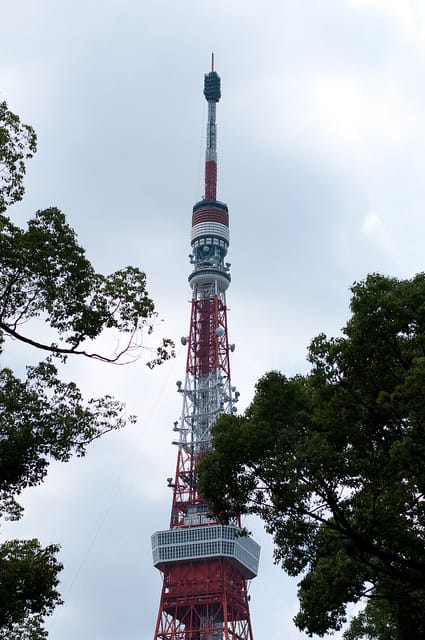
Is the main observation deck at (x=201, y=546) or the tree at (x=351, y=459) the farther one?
the main observation deck at (x=201, y=546)

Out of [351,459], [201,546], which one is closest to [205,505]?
[201,546]

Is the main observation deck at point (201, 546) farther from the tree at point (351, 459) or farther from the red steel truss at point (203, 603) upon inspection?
the tree at point (351, 459)

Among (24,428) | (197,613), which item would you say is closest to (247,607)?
(197,613)

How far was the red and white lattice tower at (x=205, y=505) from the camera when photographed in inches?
→ 2933

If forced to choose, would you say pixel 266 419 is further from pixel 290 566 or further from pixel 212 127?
pixel 212 127

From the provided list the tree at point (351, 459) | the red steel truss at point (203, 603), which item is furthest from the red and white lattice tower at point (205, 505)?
the tree at point (351, 459)

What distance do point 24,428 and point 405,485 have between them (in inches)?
357

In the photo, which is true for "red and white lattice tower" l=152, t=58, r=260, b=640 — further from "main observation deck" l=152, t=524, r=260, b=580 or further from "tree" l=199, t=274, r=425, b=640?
"tree" l=199, t=274, r=425, b=640

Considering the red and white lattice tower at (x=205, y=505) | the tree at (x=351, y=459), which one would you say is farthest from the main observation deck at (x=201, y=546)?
the tree at (x=351, y=459)

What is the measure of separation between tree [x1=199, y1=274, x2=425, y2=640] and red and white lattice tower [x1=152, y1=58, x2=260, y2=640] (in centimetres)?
4556

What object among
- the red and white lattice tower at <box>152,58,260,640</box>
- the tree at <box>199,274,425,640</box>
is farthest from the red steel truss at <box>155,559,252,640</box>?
the tree at <box>199,274,425,640</box>

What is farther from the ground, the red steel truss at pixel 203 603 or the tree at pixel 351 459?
the red steel truss at pixel 203 603

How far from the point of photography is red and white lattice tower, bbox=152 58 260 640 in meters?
74.5

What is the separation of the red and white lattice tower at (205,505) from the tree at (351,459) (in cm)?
4556
